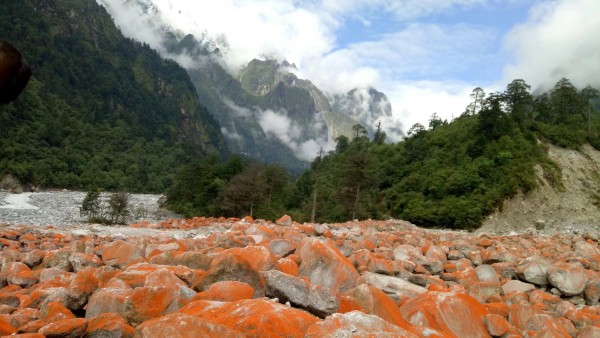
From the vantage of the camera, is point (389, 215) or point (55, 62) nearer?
point (389, 215)

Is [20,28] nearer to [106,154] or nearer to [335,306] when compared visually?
[106,154]

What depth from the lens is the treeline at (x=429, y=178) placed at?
134 feet

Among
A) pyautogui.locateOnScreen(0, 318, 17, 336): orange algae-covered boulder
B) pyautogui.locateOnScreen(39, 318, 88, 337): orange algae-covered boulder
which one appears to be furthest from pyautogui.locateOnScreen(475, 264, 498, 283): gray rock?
pyautogui.locateOnScreen(0, 318, 17, 336): orange algae-covered boulder

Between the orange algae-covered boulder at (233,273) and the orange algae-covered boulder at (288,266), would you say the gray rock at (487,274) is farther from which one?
the orange algae-covered boulder at (233,273)

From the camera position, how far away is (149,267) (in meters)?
5.86

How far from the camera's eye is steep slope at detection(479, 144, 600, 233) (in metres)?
36.4

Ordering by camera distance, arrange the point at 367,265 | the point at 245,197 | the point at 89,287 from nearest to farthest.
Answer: the point at 89,287 → the point at 367,265 → the point at 245,197

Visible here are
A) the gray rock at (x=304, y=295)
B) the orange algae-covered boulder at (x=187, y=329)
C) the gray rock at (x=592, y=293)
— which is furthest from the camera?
the gray rock at (x=592, y=293)

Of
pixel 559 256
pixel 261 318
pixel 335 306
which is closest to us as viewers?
pixel 261 318

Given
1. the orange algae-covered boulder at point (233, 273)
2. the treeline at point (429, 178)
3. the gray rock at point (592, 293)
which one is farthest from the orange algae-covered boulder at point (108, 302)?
the treeline at point (429, 178)

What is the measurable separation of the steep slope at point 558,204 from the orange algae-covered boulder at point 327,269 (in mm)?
31519

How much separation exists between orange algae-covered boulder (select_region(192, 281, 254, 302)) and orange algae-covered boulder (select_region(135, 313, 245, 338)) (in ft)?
3.51

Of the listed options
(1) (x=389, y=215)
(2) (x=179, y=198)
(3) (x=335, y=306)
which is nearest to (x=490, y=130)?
(1) (x=389, y=215)

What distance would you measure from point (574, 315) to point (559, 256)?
20.5ft
